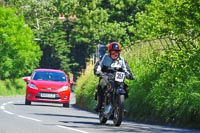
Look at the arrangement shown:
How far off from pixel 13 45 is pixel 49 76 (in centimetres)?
4970

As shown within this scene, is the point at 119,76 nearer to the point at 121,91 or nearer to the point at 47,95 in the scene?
the point at 121,91

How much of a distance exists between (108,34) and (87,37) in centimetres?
344

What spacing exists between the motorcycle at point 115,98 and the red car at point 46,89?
1464 centimetres

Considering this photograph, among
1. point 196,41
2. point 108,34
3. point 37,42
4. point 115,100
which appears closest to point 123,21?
point 108,34

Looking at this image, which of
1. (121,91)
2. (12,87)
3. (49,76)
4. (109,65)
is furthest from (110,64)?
(12,87)

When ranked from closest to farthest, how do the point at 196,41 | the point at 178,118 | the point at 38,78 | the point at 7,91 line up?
the point at 178,118 → the point at 196,41 → the point at 38,78 → the point at 7,91

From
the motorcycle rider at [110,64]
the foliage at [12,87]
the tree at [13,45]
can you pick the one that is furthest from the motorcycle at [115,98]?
the tree at [13,45]

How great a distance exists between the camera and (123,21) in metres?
87.2

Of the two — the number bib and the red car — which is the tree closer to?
the red car

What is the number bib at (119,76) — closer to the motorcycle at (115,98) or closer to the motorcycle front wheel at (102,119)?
the motorcycle at (115,98)

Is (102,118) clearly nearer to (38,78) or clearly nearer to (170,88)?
(170,88)

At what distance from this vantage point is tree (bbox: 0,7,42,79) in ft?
276

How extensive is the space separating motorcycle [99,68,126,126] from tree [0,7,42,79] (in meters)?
65.3

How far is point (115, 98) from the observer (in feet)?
60.3
